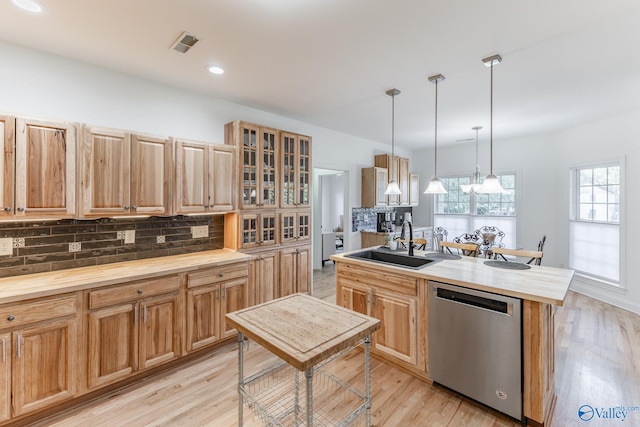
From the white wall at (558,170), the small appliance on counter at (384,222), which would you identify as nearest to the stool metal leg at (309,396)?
the small appliance on counter at (384,222)

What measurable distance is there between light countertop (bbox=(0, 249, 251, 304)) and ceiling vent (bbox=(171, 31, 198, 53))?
1.84 metres

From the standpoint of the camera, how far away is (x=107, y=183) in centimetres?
244

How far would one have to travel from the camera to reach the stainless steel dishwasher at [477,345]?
191 centimetres

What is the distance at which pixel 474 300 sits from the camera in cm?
208

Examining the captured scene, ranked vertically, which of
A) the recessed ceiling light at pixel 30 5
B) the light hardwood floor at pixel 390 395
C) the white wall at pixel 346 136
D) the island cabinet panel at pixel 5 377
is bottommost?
the light hardwood floor at pixel 390 395

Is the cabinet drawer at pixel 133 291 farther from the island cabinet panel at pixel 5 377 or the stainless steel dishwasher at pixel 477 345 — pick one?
the stainless steel dishwasher at pixel 477 345

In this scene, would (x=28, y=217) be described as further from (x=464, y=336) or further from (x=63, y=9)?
(x=464, y=336)

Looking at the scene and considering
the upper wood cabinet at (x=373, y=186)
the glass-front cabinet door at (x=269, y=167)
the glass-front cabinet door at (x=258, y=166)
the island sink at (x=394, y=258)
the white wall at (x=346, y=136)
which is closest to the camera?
the white wall at (x=346, y=136)

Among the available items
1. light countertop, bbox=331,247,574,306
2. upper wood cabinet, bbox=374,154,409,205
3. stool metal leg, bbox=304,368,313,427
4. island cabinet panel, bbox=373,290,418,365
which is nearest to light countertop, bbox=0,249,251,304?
island cabinet panel, bbox=373,290,418,365

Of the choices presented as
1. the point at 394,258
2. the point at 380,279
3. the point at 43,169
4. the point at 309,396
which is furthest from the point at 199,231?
the point at 309,396

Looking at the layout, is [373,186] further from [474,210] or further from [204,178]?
[204,178]

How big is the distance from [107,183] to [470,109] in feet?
14.0

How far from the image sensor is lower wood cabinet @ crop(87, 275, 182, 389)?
2156 mm

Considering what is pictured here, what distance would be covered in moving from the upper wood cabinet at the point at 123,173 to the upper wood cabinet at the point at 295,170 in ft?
4.67
